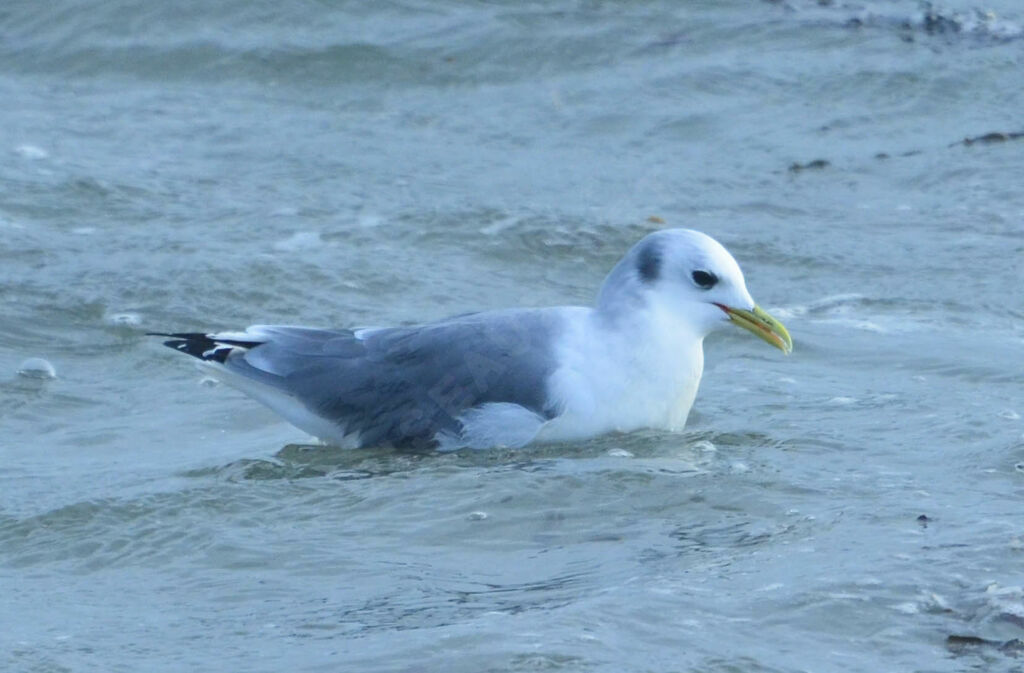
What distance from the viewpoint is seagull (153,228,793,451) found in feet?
17.8

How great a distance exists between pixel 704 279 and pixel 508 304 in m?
1.85

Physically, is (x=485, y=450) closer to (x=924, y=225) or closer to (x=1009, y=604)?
(x=1009, y=604)

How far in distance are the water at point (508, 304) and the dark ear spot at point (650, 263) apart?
52 cm

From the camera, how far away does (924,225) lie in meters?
8.29

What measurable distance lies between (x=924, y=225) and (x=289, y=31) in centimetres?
517

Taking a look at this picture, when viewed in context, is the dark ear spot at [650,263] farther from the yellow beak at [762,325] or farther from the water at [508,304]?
the water at [508,304]

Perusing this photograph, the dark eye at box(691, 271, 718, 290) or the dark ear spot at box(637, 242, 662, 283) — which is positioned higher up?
the dark ear spot at box(637, 242, 662, 283)

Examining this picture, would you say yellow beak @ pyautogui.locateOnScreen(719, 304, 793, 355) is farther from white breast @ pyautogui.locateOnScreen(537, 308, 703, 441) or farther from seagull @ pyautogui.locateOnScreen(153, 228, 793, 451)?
white breast @ pyautogui.locateOnScreen(537, 308, 703, 441)

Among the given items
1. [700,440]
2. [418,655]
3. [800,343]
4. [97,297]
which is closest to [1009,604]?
[418,655]

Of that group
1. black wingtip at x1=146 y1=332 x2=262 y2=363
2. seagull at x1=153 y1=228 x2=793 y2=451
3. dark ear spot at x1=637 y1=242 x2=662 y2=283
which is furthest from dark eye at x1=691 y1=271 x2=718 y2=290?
black wingtip at x1=146 y1=332 x2=262 y2=363

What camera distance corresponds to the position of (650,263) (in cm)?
565

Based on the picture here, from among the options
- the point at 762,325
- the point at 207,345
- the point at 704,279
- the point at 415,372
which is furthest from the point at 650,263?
the point at 207,345

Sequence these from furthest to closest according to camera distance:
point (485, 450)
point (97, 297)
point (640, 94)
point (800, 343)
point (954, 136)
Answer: point (640, 94), point (954, 136), point (97, 297), point (800, 343), point (485, 450)

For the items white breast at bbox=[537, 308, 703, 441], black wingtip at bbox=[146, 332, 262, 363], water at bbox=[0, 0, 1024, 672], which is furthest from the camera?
black wingtip at bbox=[146, 332, 262, 363]
